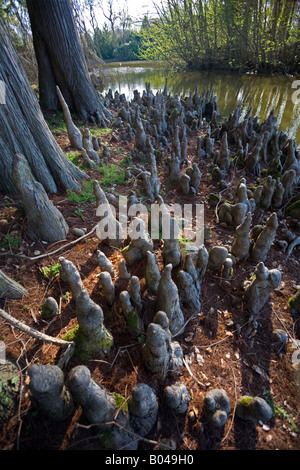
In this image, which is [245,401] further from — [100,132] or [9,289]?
[100,132]

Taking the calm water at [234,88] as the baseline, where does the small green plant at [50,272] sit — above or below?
below

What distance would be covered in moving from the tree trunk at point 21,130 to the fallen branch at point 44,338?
2.22 meters

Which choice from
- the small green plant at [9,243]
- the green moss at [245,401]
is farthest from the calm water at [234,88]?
the small green plant at [9,243]

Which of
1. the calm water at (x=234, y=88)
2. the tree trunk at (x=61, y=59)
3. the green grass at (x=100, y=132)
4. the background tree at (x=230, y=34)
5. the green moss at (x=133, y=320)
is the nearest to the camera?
the green moss at (x=133, y=320)

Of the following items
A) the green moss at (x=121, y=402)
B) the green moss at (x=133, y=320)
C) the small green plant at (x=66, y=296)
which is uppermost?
the small green plant at (x=66, y=296)

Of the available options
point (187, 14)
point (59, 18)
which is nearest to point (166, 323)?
point (59, 18)

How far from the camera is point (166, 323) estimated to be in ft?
6.33

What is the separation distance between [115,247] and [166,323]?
4.55ft

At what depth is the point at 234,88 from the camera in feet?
44.9

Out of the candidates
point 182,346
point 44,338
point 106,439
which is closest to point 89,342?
point 44,338

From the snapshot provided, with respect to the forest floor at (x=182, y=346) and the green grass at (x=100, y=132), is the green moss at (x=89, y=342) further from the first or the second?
the green grass at (x=100, y=132)

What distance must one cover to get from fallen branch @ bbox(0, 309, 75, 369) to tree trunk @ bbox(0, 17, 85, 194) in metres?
2.22

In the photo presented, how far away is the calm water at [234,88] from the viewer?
950 centimetres

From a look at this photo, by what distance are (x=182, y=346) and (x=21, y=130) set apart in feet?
10.4
